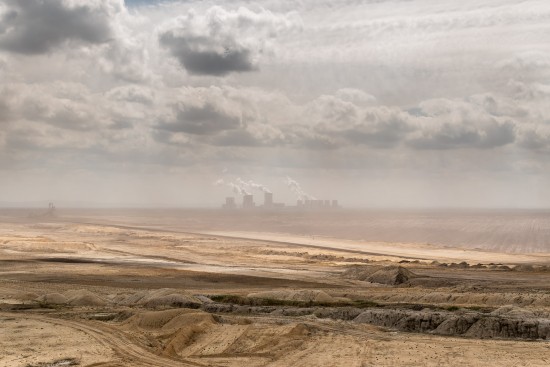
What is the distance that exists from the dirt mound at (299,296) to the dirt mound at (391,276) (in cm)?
1701

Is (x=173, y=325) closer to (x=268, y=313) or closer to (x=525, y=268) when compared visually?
(x=268, y=313)

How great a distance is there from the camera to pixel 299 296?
54.4 meters

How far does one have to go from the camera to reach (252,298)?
178ft

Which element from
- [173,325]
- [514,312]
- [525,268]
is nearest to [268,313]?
[173,325]

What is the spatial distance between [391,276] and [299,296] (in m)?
19.8

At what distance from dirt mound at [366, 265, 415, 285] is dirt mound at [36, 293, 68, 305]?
1376 inches

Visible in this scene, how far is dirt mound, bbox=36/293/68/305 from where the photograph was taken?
52894mm

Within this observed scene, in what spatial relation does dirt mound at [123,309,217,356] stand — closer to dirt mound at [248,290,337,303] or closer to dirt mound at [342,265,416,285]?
dirt mound at [248,290,337,303]

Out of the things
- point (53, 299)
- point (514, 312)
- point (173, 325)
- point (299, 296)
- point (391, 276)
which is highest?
point (514, 312)

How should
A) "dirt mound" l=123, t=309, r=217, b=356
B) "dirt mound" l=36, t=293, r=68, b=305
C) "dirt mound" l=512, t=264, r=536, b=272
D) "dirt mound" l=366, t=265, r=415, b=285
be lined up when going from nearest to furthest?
"dirt mound" l=123, t=309, r=217, b=356
"dirt mound" l=36, t=293, r=68, b=305
"dirt mound" l=366, t=265, r=415, b=285
"dirt mound" l=512, t=264, r=536, b=272

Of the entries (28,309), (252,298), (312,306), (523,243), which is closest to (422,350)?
(312,306)

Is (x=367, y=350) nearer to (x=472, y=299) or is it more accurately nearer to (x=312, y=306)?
(x=312, y=306)

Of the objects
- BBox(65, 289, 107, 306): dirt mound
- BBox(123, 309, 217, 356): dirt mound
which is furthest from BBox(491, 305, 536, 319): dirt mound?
BBox(65, 289, 107, 306): dirt mound

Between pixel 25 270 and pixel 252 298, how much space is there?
130ft
